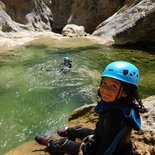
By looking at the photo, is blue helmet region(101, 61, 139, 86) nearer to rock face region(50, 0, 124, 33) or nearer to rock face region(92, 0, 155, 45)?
rock face region(92, 0, 155, 45)

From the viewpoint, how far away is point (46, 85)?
11.4 metres

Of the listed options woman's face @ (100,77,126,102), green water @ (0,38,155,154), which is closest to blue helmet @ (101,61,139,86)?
woman's face @ (100,77,126,102)

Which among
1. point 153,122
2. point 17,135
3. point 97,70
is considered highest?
point 153,122

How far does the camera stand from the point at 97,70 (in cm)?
1410

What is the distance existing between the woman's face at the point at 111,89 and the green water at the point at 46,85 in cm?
367

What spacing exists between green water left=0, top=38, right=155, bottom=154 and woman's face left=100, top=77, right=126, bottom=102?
3.67m

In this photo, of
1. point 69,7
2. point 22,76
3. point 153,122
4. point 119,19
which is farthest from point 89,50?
point 69,7

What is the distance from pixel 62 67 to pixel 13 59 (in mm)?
3845

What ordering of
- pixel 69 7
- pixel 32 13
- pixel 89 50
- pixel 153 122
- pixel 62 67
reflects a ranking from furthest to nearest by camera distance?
pixel 69 7 → pixel 32 13 → pixel 89 50 → pixel 62 67 → pixel 153 122

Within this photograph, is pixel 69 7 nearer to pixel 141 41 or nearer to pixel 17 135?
pixel 141 41

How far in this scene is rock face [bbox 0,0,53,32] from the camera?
97.8ft

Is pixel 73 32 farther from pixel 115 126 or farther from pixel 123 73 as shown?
pixel 115 126

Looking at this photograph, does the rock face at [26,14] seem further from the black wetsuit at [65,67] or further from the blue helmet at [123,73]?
the blue helmet at [123,73]

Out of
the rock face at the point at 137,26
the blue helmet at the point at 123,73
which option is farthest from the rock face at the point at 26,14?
the blue helmet at the point at 123,73
